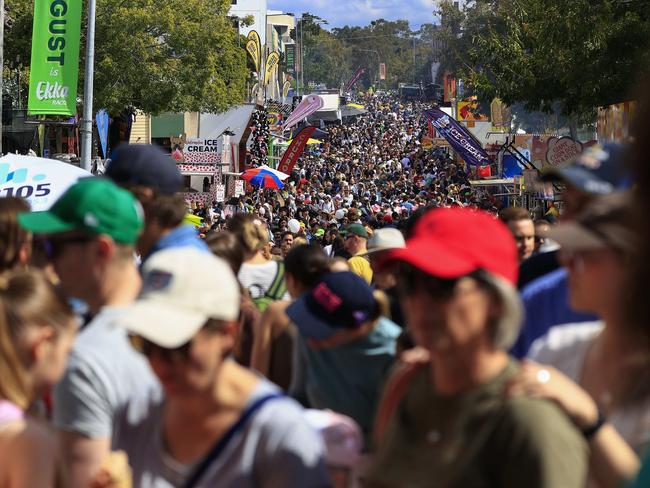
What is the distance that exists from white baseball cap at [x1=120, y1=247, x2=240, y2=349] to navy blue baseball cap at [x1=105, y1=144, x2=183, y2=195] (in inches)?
53.9

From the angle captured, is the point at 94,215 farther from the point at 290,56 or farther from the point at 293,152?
the point at 290,56

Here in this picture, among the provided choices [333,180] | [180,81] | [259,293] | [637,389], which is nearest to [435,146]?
[333,180]

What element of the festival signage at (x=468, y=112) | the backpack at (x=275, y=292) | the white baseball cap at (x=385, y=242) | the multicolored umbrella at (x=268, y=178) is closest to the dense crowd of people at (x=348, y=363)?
the backpack at (x=275, y=292)

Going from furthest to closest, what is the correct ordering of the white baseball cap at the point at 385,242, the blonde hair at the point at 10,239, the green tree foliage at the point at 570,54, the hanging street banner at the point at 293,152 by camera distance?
the hanging street banner at the point at 293,152
the green tree foliage at the point at 570,54
the white baseball cap at the point at 385,242
the blonde hair at the point at 10,239

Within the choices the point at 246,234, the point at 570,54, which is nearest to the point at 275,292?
the point at 246,234

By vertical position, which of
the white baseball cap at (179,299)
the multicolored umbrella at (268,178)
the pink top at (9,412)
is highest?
the white baseball cap at (179,299)

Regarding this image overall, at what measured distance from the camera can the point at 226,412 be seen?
110 inches

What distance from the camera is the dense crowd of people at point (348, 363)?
232 centimetres

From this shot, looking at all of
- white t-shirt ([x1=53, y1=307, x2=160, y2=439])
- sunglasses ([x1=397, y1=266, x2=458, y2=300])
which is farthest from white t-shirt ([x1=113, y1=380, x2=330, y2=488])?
sunglasses ([x1=397, y1=266, x2=458, y2=300])

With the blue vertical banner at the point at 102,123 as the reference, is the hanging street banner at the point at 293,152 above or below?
below

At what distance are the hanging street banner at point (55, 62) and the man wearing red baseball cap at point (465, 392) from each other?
773 inches

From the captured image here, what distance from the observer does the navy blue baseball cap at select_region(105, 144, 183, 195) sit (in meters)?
4.46

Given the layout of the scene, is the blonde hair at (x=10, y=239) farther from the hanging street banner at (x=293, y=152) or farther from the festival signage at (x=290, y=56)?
the festival signage at (x=290, y=56)

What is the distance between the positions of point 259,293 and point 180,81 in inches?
1379
